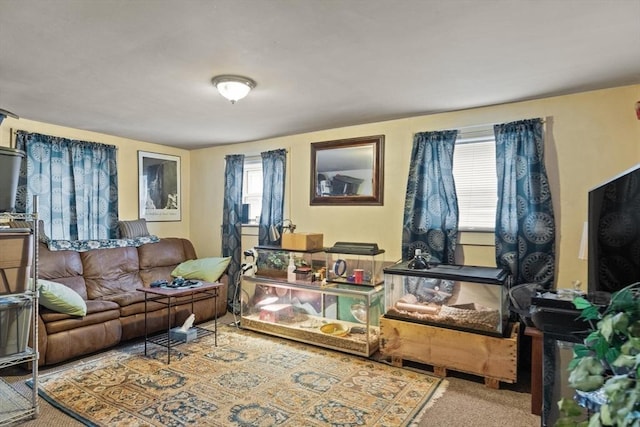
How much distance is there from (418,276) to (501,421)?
1148mm

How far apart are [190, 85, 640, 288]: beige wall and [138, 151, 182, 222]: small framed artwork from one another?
4.40 ft

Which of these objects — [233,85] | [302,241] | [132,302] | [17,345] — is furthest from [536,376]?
[132,302]

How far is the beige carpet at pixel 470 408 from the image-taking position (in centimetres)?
228

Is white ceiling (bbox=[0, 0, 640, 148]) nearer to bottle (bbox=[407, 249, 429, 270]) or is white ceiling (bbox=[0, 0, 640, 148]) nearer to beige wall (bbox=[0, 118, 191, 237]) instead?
beige wall (bbox=[0, 118, 191, 237])

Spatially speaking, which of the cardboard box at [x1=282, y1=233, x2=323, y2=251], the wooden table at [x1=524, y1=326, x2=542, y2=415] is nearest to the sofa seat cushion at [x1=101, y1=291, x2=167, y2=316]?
the cardboard box at [x1=282, y1=233, x2=323, y2=251]

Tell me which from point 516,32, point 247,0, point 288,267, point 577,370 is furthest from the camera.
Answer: point 288,267

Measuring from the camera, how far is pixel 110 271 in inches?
163

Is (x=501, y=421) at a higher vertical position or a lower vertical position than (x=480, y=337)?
lower

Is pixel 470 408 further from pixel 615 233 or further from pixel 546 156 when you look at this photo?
pixel 546 156

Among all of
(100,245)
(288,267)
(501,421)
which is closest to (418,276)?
(501,421)

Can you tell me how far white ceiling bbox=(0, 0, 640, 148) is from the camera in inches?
69.4

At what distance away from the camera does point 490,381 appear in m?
2.75

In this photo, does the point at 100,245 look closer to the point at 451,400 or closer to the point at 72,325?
the point at 72,325

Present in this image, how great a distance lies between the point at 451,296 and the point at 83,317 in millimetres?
3214
